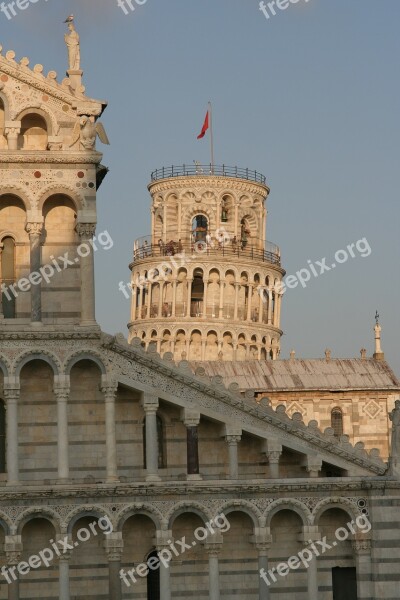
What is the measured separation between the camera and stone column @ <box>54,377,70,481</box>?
46375mm

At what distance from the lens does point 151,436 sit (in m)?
46.9

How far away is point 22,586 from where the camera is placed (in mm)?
47219

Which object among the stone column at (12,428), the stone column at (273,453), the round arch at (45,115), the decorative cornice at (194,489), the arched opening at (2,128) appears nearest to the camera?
the decorative cornice at (194,489)

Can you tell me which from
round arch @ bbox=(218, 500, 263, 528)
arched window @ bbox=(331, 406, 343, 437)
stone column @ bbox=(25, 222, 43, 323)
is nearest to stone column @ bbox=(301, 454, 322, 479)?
round arch @ bbox=(218, 500, 263, 528)

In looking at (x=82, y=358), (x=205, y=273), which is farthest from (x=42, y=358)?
(x=205, y=273)

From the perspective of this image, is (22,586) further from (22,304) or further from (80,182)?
(80,182)

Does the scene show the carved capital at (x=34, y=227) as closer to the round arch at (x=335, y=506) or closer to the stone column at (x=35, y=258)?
the stone column at (x=35, y=258)

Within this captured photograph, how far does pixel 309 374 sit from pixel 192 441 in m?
38.5

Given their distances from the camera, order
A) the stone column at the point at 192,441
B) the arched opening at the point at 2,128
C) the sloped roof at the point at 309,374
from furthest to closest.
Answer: the sloped roof at the point at 309,374
the arched opening at the point at 2,128
the stone column at the point at 192,441

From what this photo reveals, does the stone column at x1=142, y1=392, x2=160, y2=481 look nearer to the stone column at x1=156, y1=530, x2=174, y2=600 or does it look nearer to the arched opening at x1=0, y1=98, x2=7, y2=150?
the stone column at x1=156, y1=530, x2=174, y2=600

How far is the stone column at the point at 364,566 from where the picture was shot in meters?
47.8

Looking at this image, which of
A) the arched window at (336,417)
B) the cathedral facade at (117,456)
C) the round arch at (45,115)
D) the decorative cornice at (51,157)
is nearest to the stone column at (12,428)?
the cathedral facade at (117,456)

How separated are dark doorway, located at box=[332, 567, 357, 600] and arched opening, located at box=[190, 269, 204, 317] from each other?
65.9 m

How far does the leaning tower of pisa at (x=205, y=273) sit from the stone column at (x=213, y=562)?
65.0 meters
